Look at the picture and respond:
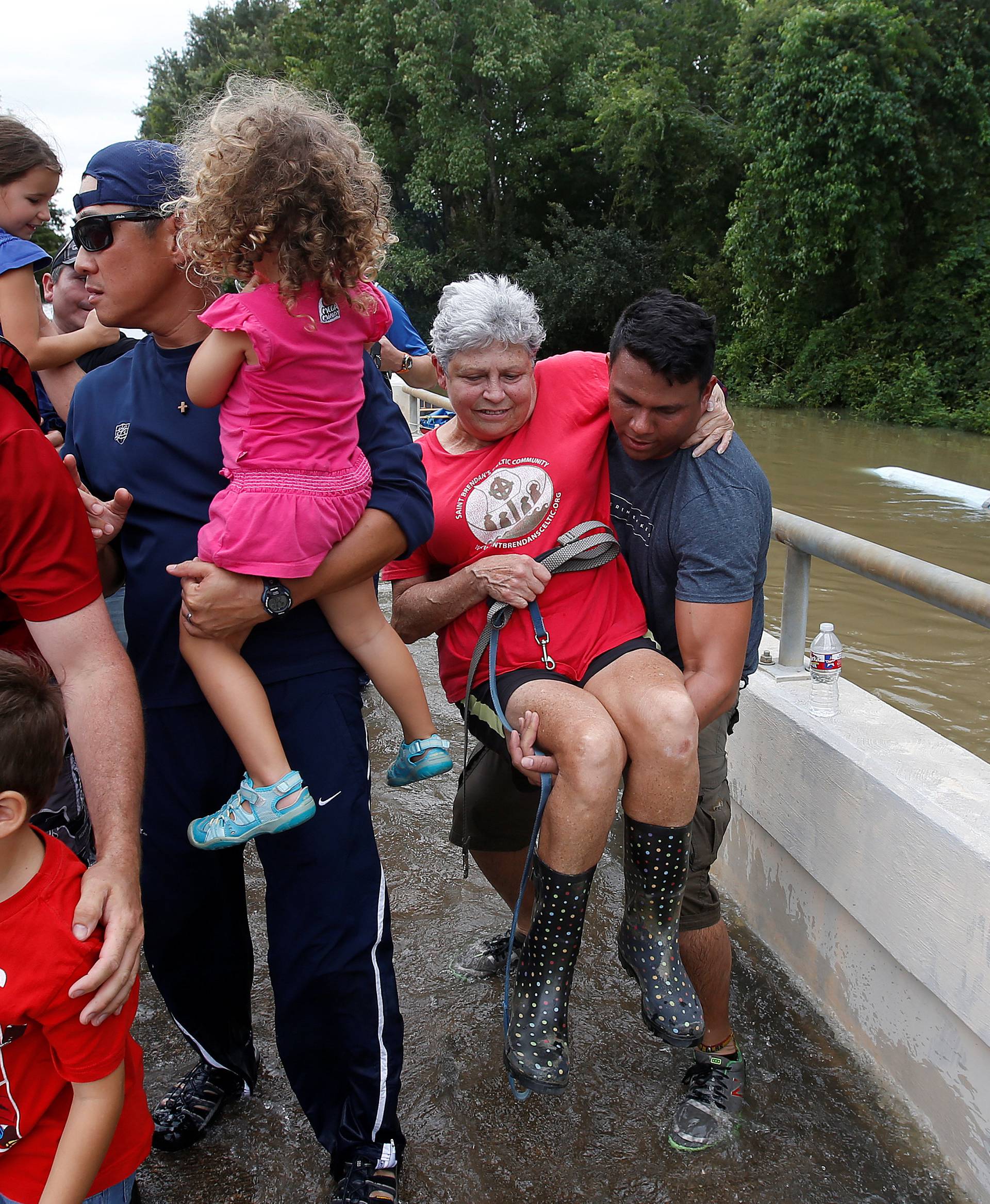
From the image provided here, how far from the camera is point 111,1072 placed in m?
1.65

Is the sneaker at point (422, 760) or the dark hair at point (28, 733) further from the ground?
the dark hair at point (28, 733)

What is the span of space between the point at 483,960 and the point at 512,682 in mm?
1135

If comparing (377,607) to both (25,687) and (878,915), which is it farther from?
(878,915)

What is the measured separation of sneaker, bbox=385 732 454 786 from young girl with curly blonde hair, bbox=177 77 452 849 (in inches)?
16.2

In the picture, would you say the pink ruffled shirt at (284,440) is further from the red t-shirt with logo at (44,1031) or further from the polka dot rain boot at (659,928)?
the polka dot rain boot at (659,928)

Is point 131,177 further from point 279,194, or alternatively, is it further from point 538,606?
point 538,606

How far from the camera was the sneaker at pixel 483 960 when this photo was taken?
3.12 metres

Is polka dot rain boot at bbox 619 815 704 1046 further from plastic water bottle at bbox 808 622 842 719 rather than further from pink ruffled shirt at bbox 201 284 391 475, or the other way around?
pink ruffled shirt at bbox 201 284 391 475

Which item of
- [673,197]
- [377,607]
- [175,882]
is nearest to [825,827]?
[377,607]

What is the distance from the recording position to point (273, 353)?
212cm

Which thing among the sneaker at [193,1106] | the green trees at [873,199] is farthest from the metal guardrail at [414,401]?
the green trees at [873,199]

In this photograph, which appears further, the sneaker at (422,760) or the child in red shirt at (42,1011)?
the sneaker at (422,760)

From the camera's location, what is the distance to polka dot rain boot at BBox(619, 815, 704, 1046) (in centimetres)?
222

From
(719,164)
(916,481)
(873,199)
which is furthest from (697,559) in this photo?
(719,164)
